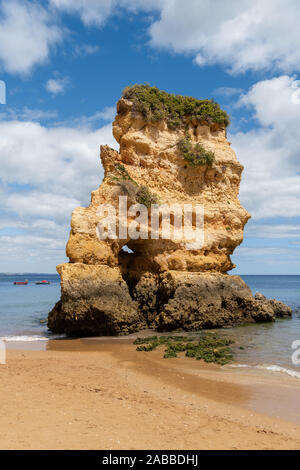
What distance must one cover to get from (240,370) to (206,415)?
154 inches

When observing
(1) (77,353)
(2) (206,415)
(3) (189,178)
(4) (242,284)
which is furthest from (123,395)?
(3) (189,178)

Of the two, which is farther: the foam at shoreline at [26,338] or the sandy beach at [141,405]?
the foam at shoreline at [26,338]

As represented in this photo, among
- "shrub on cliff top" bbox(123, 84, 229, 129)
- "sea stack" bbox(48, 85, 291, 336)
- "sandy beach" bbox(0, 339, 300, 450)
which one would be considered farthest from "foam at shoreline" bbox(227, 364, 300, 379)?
"shrub on cliff top" bbox(123, 84, 229, 129)

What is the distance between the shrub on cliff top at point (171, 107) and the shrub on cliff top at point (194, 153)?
4.13ft

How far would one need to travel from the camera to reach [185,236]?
59.2 ft

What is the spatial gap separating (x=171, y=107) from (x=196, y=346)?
13256 millimetres

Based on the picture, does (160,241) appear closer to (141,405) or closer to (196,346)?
(196,346)

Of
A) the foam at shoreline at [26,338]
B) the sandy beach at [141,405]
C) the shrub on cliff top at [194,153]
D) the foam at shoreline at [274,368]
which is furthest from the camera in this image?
the shrub on cliff top at [194,153]

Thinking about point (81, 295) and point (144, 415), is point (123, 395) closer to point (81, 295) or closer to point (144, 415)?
point (144, 415)

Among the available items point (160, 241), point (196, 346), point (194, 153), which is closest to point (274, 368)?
point (196, 346)

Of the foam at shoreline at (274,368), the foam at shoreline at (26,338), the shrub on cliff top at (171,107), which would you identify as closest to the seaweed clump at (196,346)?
the foam at shoreline at (274,368)

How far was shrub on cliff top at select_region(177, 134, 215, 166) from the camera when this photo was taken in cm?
1881

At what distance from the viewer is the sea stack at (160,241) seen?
15.1 metres

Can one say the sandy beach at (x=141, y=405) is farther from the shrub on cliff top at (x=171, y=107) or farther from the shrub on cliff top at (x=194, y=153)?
the shrub on cliff top at (x=171, y=107)
